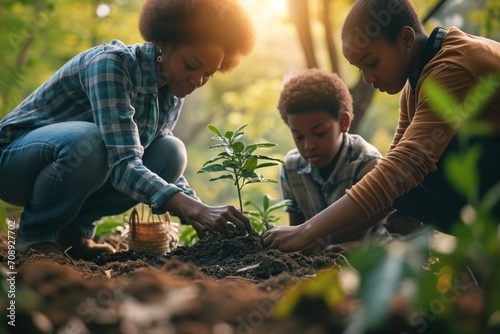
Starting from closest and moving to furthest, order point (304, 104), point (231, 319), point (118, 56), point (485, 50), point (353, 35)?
point (231, 319) < point (485, 50) < point (353, 35) < point (118, 56) < point (304, 104)

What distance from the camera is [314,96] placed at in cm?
307

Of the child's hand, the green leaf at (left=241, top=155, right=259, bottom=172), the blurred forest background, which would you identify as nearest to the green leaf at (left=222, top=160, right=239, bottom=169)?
the green leaf at (left=241, top=155, right=259, bottom=172)

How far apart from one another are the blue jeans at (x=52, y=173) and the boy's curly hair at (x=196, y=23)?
20.1 inches

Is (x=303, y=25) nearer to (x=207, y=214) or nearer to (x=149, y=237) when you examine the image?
(x=149, y=237)

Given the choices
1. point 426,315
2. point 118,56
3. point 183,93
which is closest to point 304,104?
point 183,93

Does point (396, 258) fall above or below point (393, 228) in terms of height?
above

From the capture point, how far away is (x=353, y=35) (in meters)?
2.30

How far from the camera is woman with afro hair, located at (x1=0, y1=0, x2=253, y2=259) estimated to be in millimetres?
2369

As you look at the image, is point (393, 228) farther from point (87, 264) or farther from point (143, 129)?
point (87, 264)

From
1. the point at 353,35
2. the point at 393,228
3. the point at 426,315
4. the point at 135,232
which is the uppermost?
the point at 353,35

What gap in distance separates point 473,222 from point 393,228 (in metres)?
2.29

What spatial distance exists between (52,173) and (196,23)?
0.86 metres

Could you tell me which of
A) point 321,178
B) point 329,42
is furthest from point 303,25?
point 321,178

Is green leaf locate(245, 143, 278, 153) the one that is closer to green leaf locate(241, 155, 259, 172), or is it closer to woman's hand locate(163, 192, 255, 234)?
green leaf locate(241, 155, 259, 172)
